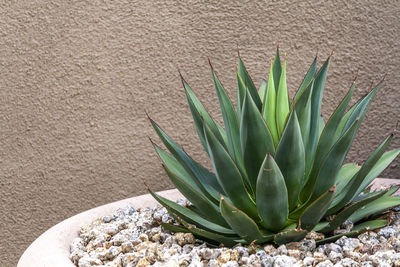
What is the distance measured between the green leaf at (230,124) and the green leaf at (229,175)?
0.10m

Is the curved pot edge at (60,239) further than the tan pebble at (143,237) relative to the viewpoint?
No

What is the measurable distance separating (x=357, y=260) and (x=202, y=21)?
1.06 m

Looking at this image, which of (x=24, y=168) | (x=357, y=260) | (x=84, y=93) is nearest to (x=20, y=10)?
(x=84, y=93)

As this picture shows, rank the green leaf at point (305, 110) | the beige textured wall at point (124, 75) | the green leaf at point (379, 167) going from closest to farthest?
the green leaf at point (305, 110) → the green leaf at point (379, 167) → the beige textured wall at point (124, 75)

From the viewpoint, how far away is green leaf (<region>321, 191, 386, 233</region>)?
0.95 m

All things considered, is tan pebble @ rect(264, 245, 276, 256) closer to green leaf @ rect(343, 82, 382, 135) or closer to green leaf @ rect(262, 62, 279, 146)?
green leaf @ rect(262, 62, 279, 146)

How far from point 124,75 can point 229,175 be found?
86 cm

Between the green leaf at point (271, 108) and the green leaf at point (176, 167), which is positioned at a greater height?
the green leaf at point (271, 108)

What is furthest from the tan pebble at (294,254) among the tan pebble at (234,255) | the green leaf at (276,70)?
the green leaf at (276,70)

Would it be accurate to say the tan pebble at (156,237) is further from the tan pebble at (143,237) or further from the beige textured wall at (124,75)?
the beige textured wall at (124,75)

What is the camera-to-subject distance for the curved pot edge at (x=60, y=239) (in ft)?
3.12

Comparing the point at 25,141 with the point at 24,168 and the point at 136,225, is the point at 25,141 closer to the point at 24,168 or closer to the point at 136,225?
the point at 24,168

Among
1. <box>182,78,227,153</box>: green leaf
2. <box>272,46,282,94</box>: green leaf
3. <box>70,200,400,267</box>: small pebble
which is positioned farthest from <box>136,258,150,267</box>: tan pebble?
<box>272,46,282,94</box>: green leaf

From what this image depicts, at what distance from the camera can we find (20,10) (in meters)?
1.75
